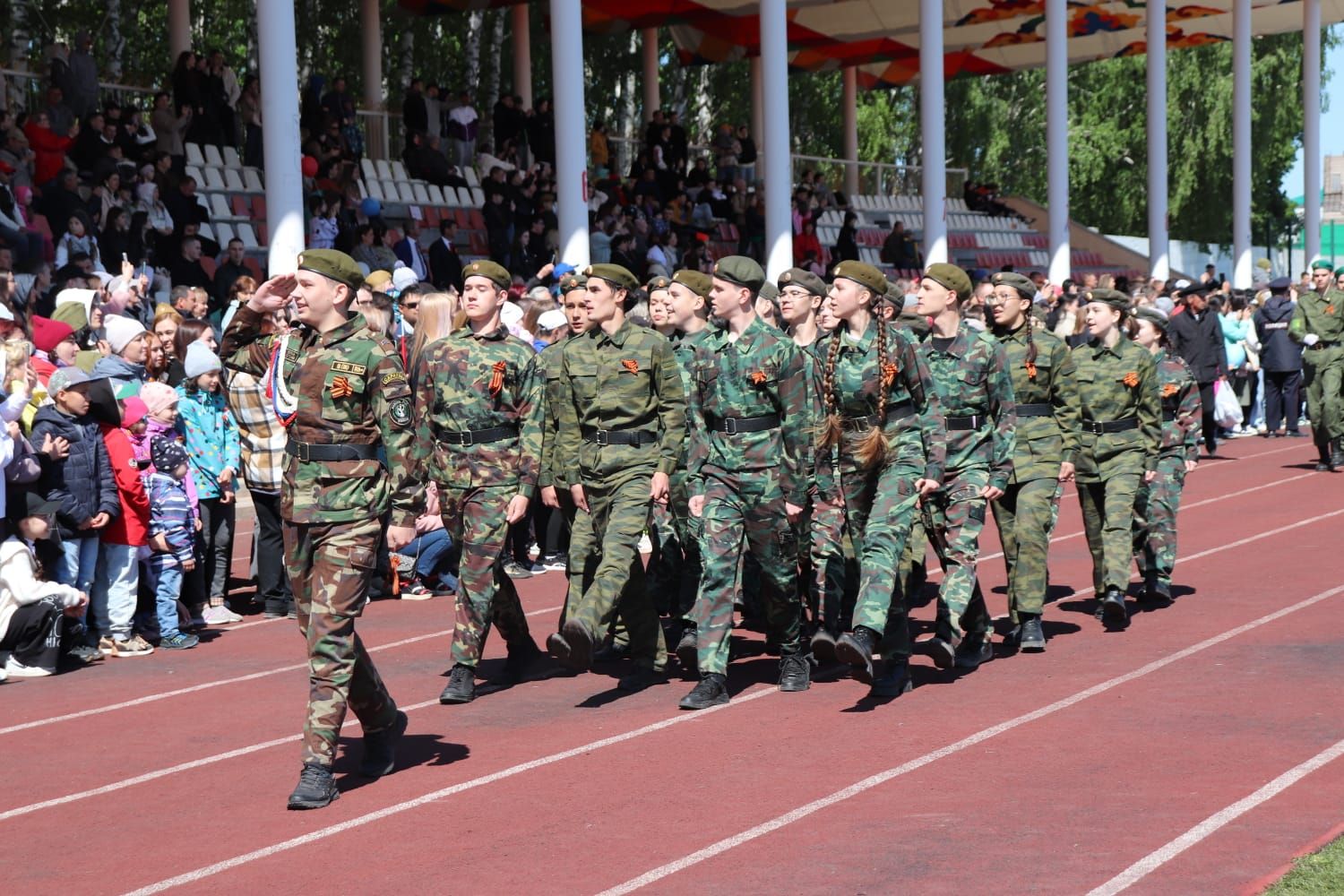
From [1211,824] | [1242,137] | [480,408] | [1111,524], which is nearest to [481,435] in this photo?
[480,408]

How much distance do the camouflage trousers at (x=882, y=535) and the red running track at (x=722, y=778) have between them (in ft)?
1.36

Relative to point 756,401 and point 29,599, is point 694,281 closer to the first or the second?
point 756,401

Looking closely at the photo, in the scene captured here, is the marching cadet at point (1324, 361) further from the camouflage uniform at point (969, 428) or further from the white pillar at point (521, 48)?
the white pillar at point (521, 48)

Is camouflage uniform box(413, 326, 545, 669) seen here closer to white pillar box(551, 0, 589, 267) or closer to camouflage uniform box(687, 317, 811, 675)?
camouflage uniform box(687, 317, 811, 675)

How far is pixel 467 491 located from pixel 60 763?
7.16 ft

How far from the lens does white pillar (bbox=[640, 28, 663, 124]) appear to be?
39.7 metres

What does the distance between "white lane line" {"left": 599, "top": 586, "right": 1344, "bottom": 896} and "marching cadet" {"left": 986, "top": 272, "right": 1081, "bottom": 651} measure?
764 millimetres

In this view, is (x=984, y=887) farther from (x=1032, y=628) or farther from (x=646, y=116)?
(x=646, y=116)

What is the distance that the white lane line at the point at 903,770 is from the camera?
6.19m

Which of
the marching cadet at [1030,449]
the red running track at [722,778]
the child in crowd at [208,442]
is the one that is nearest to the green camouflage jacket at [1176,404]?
the red running track at [722,778]

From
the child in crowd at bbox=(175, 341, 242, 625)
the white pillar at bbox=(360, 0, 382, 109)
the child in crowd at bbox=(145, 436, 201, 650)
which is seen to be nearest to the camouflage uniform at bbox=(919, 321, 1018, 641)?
the child in crowd at bbox=(145, 436, 201, 650)

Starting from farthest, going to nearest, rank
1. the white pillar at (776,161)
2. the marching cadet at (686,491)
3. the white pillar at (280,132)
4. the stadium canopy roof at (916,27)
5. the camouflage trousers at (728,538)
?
the stadium canopy roof at (916,27) → the white pillar at (776,161) → the white pillar at (280,132) → the marching cadet at (686,491) → the camouflage trousers at (728,538)

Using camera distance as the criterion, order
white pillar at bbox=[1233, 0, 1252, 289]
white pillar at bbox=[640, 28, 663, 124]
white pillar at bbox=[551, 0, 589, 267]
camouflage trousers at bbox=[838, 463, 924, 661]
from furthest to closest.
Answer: white pillar at bbox=[640, 28, 663, 124]
white pillar at bbox=[1233, 0, 1252, 289]
white pillar at bbox=[551, 0, 589, 267]
camouflage trousers at bbox=[838, 463, 924, 661]

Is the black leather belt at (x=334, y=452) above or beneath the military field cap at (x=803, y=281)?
A: beneath
